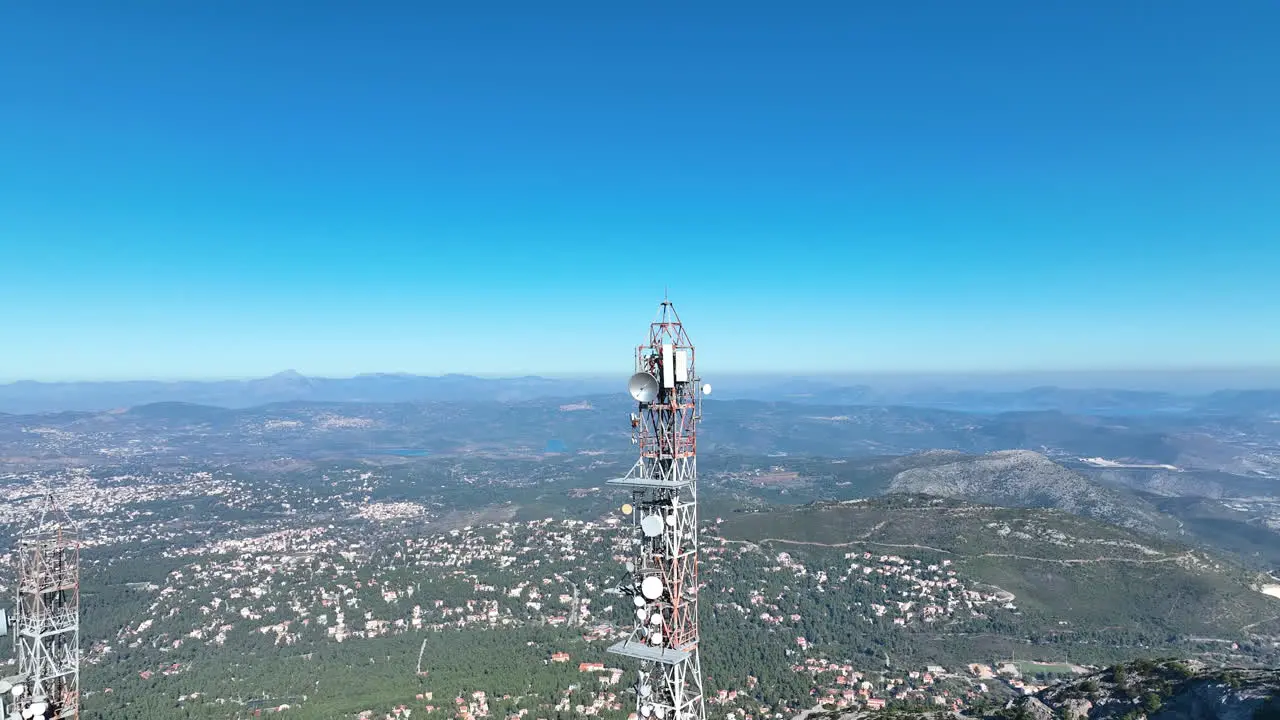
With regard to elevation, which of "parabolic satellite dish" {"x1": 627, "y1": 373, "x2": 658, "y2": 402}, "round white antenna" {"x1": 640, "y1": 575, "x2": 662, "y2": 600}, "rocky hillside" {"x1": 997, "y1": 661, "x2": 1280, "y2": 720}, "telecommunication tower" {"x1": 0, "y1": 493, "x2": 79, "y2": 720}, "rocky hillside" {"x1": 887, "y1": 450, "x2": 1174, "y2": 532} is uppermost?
"parabolic satellite dish" {"x1": 627, "y1": 373, "x2": 658, "y2": 402}

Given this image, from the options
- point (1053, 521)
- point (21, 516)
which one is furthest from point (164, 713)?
point (21, 516)

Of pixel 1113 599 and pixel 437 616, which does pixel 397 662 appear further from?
pixel 1113 599

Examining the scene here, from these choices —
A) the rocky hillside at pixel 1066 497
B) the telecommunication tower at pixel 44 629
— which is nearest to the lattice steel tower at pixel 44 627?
the telecommunication tower at pixel 44 629

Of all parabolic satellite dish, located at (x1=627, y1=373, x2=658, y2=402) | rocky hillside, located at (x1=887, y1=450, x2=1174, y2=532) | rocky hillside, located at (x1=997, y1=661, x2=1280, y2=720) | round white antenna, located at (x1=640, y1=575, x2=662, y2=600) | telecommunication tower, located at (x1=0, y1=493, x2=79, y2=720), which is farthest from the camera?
rocky hillside, located at (x1=887, y1=450, x2=1174, y2=532)

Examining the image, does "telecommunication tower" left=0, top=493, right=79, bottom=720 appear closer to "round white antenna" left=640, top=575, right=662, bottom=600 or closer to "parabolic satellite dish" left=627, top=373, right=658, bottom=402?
"round white antenna" left=640, top=575, right=662, bottom=600

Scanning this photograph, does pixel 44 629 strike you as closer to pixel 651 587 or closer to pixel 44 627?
pixel 44 627

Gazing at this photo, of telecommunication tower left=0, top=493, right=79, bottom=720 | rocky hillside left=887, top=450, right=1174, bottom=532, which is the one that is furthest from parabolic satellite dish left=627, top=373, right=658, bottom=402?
rocky hillside left=887, top=450, right=1174, bottom=532

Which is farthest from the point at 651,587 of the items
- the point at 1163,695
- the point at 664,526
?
the point at 1163,695
